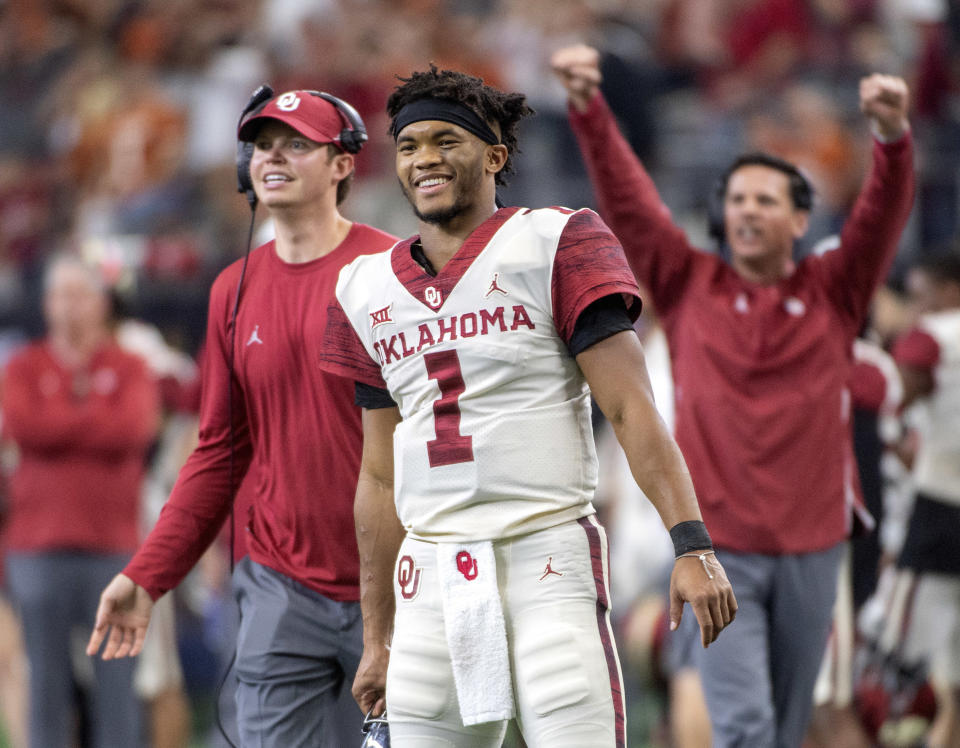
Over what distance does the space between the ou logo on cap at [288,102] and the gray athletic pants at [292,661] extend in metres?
1.37

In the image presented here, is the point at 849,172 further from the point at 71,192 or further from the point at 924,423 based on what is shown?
the point at 71,192

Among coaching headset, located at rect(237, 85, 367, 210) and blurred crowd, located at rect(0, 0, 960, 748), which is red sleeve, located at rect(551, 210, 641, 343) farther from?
blurred crowd, located at rect(0, 0, 960, 748)

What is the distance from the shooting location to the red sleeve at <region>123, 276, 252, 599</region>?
431 cm

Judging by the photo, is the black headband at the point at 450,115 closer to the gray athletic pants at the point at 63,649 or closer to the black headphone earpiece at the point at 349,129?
the black headphone earpiece at the point at 349,129

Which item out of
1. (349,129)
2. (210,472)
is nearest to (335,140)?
(349,129)

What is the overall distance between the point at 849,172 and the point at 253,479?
7180mm

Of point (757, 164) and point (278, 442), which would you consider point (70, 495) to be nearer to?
point (278, 442)

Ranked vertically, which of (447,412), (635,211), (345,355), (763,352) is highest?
(635,211)

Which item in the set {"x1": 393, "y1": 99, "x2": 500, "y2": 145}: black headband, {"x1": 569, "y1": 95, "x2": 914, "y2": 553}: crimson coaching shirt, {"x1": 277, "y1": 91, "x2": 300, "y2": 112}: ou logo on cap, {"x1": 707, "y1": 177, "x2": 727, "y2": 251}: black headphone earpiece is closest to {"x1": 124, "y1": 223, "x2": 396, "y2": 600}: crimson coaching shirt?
{"x1": 277, "y1": 91, "x2": 300, "y2": 112}: ou logo on cap

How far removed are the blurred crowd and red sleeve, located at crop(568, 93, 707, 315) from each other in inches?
166

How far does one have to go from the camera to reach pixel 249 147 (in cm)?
445

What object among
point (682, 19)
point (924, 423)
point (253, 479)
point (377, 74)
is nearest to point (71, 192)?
point (377, 74)

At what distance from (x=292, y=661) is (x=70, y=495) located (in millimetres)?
2914

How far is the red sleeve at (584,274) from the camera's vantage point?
3277 millimetres
